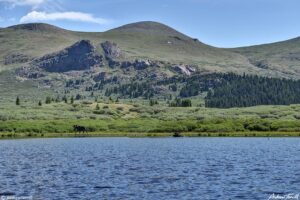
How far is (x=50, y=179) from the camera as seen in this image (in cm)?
6644

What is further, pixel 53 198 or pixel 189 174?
pixel 189 174

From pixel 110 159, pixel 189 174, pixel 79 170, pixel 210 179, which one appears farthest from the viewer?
pixel 110 159

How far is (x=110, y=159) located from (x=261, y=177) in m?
35.2

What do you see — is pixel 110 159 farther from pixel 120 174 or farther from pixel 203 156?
pixel 120 174

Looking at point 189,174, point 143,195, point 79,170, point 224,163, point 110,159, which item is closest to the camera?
point 143,195

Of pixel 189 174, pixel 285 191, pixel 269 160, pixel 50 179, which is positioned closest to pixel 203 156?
pixel 269 160

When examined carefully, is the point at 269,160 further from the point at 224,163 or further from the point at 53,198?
the point at 53,198

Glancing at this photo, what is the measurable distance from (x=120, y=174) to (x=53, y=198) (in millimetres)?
19356

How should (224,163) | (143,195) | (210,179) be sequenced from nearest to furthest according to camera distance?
(143,195) < (210,179) < (224,163)

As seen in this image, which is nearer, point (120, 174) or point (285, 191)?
point (285, 191)

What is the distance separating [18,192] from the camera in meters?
55.4

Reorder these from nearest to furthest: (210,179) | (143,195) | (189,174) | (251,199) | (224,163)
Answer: (251,199) → (143,195) → (210,179) → (189,174) → (224,163)

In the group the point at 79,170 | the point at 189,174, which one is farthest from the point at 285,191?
the point at 79,170

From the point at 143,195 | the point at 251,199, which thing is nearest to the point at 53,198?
the point at 143,195
